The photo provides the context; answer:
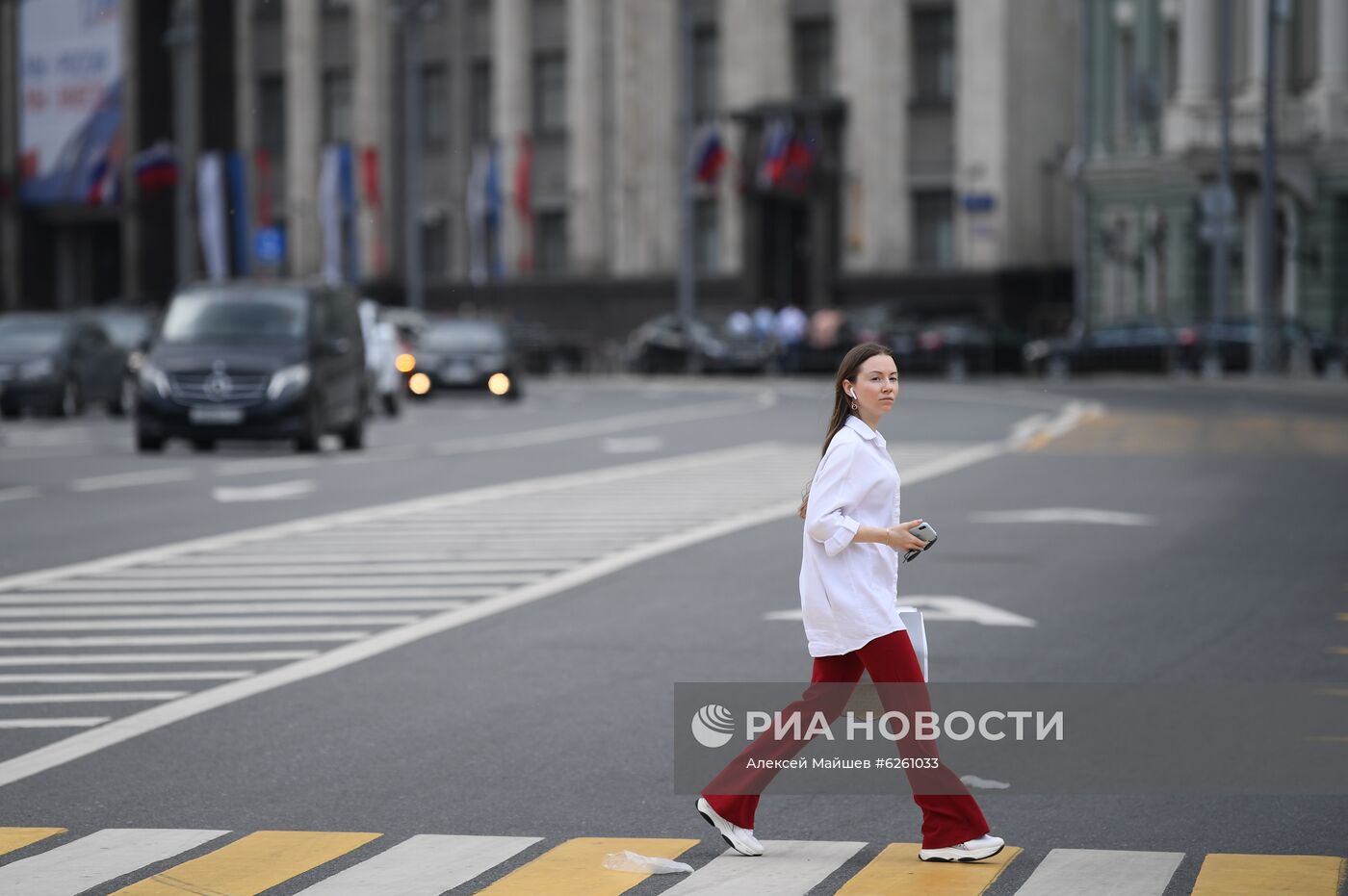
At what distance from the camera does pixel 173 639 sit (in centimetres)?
1292

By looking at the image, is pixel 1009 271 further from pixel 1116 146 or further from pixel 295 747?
pixel 295 747

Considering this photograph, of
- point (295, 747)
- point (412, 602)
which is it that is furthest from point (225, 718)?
point (412, 602)

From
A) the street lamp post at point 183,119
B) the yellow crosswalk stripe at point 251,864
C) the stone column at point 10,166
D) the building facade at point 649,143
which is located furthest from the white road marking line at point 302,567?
the stone column at point 10,166

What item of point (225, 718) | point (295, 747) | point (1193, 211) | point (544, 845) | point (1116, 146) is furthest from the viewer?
point (1116, 146)

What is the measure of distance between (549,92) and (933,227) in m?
15.7

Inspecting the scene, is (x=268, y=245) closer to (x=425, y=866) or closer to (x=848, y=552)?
(x=425, y=866)

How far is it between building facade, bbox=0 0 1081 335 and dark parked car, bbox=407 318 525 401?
17984 millimetres

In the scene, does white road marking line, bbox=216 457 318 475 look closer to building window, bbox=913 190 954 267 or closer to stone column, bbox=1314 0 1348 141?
stone column, bbox=1314 0 1348 141

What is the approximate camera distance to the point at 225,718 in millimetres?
10453

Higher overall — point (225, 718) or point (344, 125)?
point (344, 125)

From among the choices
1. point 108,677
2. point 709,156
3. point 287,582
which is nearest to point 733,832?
point 108,677

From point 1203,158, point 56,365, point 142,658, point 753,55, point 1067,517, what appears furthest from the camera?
point 753,55

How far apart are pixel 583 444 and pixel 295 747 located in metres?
21.8

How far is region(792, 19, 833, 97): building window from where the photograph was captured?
7238 cm
